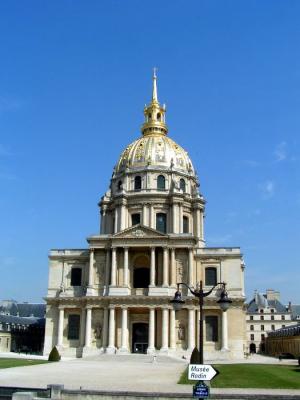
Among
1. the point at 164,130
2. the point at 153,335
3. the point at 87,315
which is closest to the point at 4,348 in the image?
the point at 87,315

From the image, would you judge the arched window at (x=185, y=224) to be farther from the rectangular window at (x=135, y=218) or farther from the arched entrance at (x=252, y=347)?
the arched entrance at (x=252, y=347)

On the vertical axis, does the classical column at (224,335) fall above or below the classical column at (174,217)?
below

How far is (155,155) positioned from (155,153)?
38cm

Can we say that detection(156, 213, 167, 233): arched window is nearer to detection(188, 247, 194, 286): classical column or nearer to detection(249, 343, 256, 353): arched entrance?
detection(188, 247, 194, 286): classical column

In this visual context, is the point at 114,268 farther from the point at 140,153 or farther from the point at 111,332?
the point at 140,153

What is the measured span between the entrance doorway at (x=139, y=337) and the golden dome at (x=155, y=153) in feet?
83.4

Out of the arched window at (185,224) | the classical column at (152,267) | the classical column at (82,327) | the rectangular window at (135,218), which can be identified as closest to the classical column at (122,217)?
the rectangular window at (135,218)

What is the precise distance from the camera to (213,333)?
67688mm

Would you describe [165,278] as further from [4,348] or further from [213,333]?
[4,348]

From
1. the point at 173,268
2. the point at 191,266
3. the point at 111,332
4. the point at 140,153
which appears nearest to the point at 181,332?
the point at 173,268

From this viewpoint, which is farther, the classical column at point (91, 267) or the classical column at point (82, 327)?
the classical column at point (91, 267)

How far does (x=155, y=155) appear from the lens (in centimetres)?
8356

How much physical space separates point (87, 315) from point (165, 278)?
1129cm

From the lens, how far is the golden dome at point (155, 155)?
8312cm
